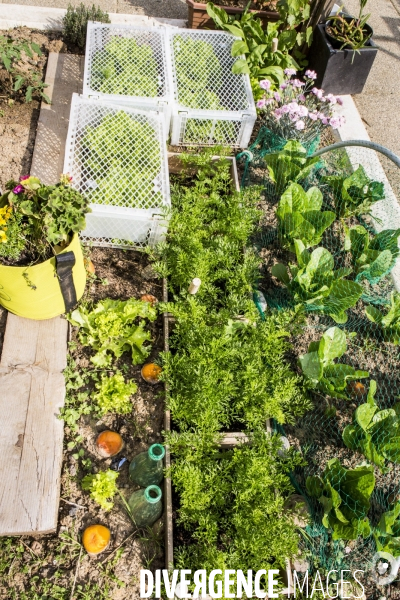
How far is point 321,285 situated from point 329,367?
587 millimetres

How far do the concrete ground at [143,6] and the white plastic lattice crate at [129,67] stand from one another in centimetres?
138

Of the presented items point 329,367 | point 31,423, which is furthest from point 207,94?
point 31,423

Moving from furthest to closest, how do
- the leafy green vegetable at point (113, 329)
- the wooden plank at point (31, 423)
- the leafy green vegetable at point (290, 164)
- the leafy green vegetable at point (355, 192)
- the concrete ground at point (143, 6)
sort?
the concrete ground at point (143, 6) < the leafy green vegetable at point (355, 192) < the leafy green vegetable at point (290, 164) < the leafy green vegetable at point (113, 329) < the wooden plank at point (31, 423)

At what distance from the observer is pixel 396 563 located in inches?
101

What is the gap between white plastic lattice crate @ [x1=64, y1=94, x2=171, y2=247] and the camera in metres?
3.06

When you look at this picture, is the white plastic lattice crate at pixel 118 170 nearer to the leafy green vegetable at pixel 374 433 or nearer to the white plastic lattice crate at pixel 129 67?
the white plastic lattice crate at pixel 129 67

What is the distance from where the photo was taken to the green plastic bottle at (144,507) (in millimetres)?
2383

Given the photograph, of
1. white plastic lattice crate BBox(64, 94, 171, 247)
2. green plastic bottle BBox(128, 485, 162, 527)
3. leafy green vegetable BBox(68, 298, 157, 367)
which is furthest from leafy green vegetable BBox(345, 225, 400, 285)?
green plastic bottle BBox(128, 485, 162, 527)

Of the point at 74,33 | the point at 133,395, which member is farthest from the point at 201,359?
the point at 74,33

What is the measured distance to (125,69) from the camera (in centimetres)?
360

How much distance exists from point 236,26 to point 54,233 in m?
3.02

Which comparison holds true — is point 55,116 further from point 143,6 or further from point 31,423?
point 31,423

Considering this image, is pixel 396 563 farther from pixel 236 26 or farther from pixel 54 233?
pixel 236 26

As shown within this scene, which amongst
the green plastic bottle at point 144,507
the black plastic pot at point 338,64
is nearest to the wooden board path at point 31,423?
the green plastic bottle at point 144,507
